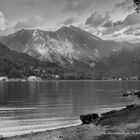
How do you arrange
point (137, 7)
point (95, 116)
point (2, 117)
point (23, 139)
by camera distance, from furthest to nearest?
point (2, 117)
point (95, 116)
point (137, 7)
point (23, 139)

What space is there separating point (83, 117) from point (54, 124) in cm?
1383

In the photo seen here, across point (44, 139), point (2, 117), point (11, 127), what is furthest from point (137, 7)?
point (2, 117)

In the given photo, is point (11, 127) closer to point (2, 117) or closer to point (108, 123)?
point (2, 117)

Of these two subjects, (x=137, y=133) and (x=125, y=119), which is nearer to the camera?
(x=137, y=133)

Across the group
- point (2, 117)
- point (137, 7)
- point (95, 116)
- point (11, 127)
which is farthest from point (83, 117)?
point (2, 117)

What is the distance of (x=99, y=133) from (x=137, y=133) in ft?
16.5

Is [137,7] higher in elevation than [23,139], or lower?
higher

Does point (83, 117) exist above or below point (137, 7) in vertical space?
below

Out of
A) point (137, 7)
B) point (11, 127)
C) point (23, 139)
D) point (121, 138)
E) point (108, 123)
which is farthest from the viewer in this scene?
point (11, 127)

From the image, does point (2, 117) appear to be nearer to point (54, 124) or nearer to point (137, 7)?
point (54, 124)

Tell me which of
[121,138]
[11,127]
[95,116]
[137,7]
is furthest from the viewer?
[11,127]

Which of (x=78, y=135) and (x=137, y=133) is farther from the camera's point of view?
(x=78, y=135)

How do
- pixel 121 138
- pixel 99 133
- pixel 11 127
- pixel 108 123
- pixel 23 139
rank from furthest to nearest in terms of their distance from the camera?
pixel 11 127
pixel 108 123
pixel 23 139
pixel 99 133
pixel 121 138

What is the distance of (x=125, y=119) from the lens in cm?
4206
